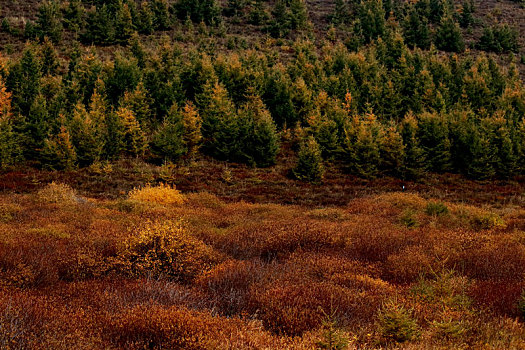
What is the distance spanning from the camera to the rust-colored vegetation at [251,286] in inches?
195

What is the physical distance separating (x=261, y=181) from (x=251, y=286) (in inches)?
1017

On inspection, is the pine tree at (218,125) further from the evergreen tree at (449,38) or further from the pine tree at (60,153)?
the evergreen tree at (449,38)

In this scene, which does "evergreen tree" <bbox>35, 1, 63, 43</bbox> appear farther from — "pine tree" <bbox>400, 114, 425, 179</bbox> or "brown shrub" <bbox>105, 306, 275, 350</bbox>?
"brown shrub" <bbox>105, 306, 275, 350</bbox>

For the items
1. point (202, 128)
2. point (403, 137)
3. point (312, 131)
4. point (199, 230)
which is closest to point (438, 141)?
point (403, 137)

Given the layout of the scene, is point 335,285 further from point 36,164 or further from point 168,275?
point 36,164

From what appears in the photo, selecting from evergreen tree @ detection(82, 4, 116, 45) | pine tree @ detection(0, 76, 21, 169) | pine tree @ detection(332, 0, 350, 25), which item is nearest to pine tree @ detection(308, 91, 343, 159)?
pine tree @ detection(0, 76, 21, 169)

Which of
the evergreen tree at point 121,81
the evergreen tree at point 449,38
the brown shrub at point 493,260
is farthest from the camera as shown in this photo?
the evergreen tree at point 449,38

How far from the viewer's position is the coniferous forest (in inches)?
225

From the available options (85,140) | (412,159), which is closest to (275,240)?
(85,140)

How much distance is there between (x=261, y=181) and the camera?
32938 millimetres

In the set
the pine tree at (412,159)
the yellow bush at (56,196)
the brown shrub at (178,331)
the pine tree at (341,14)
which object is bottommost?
the pine tree at (412,159)

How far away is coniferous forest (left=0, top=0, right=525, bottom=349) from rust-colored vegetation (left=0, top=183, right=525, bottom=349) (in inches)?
2.0

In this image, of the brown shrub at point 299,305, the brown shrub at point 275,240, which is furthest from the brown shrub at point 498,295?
the brown shrub at point 275,240

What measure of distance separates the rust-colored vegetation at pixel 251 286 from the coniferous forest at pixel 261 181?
5 centimetres
